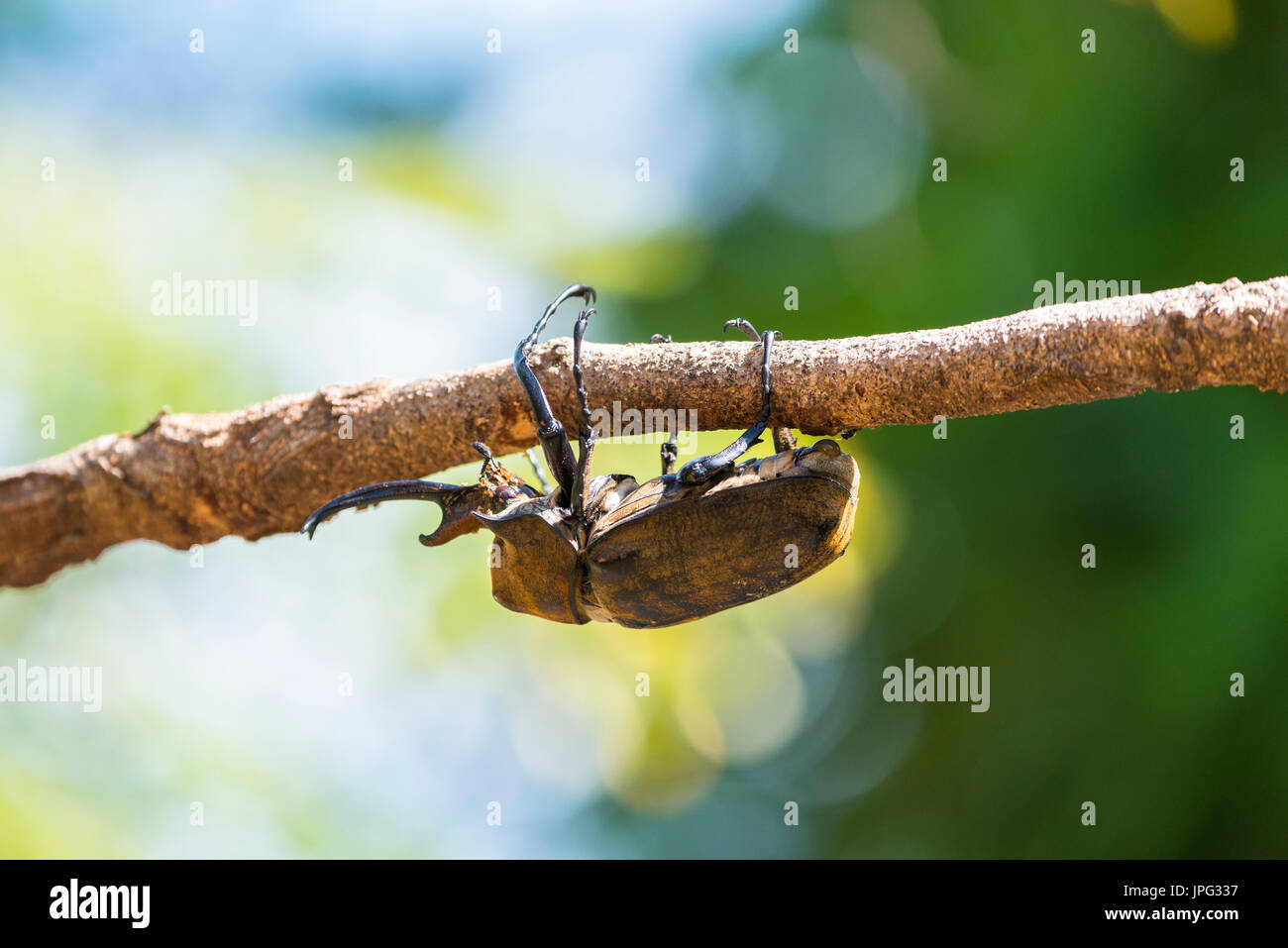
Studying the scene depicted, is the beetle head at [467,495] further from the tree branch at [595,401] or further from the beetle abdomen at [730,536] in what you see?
the beetle abdomen at [730,536]

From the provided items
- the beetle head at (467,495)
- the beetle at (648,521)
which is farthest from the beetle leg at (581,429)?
the beetle head at (467,495)

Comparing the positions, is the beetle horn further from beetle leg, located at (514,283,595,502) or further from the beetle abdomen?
the beetle abdomen

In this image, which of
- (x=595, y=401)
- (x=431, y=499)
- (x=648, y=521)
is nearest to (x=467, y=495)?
(x=431, y=499)

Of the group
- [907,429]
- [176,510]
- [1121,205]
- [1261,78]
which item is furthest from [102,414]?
[1261,78]

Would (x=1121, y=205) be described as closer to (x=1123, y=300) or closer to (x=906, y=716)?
(x=906, y=716)

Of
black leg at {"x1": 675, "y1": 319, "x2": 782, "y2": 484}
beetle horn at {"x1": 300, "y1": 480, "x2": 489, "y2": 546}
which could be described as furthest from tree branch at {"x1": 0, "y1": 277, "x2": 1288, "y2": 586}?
beetle horn at {"x1": 300, "y1": 480, "x2": 489, "y2": 546}

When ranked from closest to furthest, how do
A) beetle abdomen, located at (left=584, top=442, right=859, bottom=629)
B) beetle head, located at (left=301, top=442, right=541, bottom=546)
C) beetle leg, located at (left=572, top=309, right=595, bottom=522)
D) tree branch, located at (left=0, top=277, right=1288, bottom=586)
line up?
tree branch, located at (left=0, top=277, right=1288, bottom=586), beetle abdomen, located at (left=584, top=442, right=859, bottom=629), beetle leg, located at (left=572, top=309, right=595, bottom=522), beetle head, located at (left=301, top=442, right=541, bottom=546)
